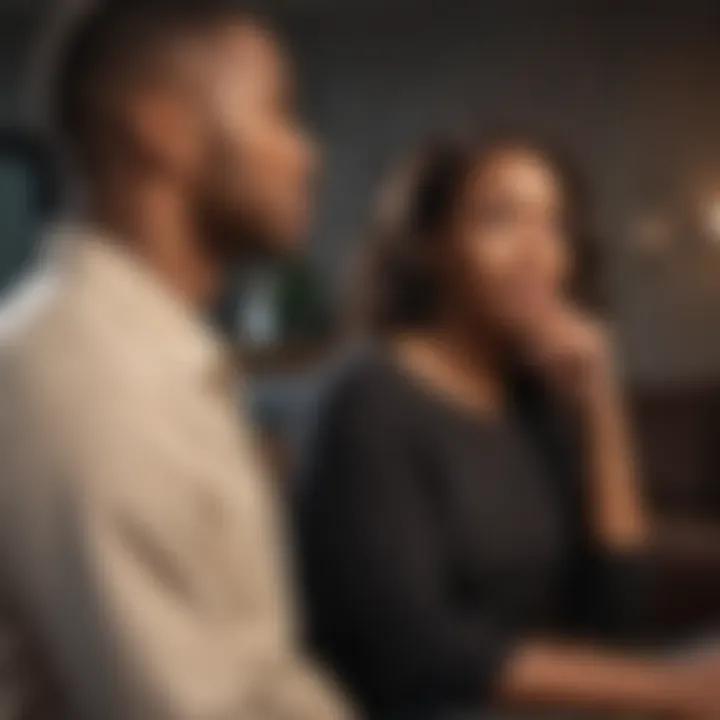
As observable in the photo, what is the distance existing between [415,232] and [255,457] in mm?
375

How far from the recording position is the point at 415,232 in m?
0.92

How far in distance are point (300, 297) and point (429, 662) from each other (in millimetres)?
1304

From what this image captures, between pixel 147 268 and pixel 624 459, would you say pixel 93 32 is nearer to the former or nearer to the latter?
pixel 147 268

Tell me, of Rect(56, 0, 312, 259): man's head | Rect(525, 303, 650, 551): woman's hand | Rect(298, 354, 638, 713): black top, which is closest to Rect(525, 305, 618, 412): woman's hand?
Rect(525, 303, 650, 551): woman's hand

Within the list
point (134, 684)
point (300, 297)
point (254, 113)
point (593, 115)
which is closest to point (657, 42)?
point (593, 115)

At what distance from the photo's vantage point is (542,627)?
2.93 feet

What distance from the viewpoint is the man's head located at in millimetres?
535

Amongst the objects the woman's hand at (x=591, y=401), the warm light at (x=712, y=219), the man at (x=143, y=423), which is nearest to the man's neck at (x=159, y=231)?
the man at (x=143, y=423)

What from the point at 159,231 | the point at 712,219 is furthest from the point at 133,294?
the point at 712,219

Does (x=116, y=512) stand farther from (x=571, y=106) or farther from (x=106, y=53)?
(x=571, y=106)

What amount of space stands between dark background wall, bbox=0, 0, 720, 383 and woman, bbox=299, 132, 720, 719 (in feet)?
3.62

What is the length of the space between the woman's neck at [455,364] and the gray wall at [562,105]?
119 cm

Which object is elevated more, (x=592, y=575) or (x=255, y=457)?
(x=592, y=575)

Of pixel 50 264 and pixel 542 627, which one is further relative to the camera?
pixel 542 627
